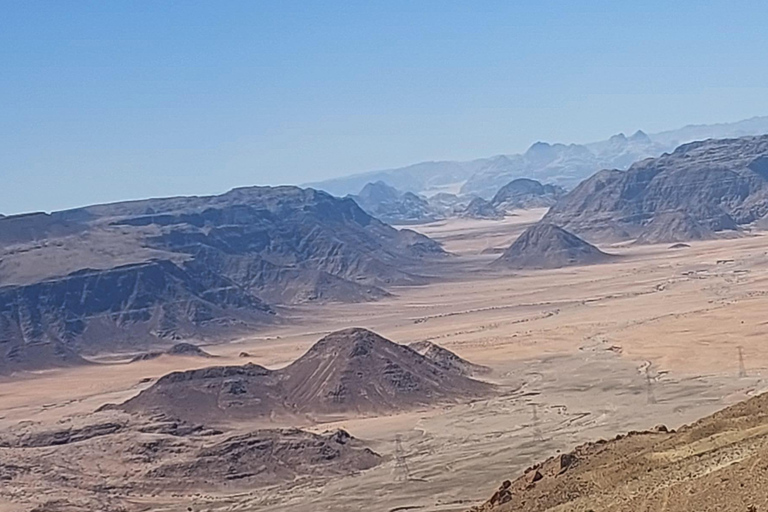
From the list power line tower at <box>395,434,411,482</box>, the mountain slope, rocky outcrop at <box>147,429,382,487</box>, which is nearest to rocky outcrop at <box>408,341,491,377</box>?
power line tower at <box>395,434,411,482</box>

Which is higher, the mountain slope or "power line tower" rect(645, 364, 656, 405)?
the mountain slope

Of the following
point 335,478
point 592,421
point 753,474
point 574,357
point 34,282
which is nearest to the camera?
point 753,474

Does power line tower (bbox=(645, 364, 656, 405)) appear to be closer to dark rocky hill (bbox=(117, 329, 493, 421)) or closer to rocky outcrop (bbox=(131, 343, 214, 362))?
dark rocky hill (bbox=(117, 329, 493, 421))

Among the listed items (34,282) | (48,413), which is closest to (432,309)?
(34,282)

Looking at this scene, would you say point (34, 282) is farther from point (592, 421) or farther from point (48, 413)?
point (592, 421)

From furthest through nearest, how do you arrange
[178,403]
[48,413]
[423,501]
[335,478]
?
[48,413] → [178,403] → [335,478] → [423,501]

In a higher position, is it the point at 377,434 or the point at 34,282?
the point at 34,282
